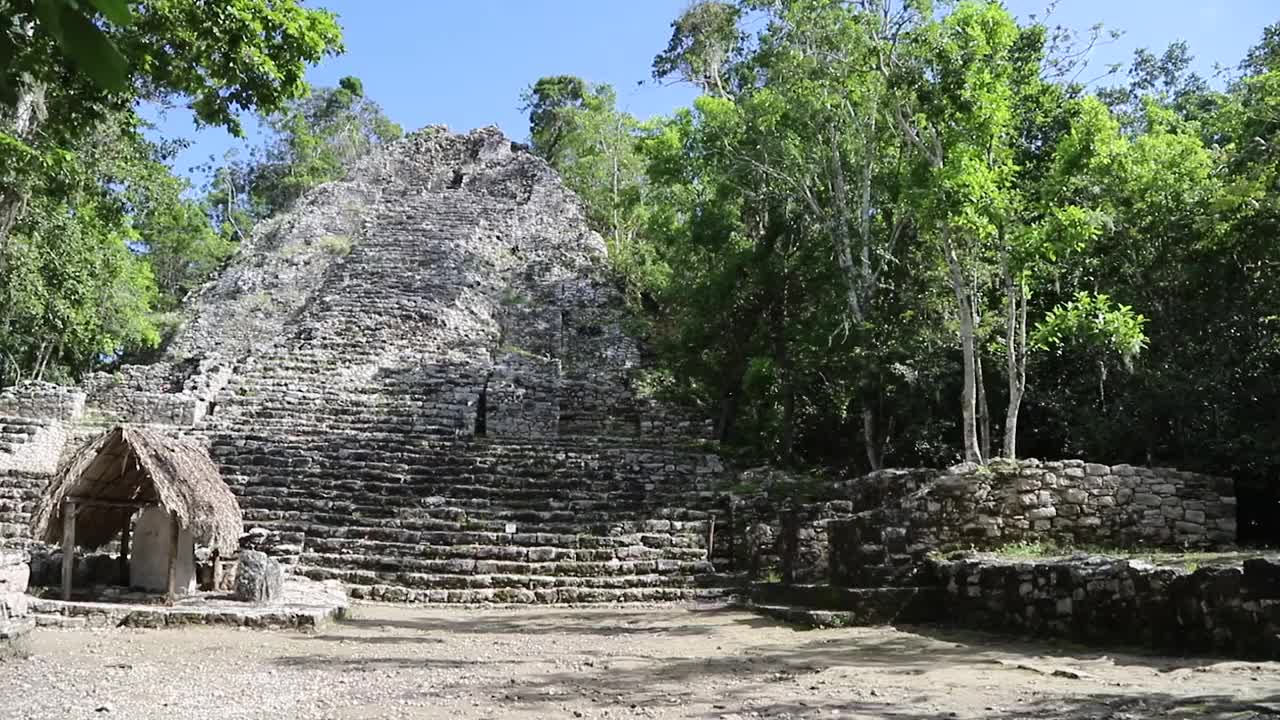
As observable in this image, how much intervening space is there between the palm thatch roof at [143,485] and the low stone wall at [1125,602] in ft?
21.2

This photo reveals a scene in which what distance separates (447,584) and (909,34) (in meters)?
8.08

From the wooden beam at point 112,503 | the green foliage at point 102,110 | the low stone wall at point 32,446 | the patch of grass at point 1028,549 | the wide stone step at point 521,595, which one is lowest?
the wide stone step at point 521,595

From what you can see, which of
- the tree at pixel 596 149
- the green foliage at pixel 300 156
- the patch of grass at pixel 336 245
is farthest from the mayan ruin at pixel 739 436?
the green foliage at pixel 300 156

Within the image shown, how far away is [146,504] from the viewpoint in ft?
29.2

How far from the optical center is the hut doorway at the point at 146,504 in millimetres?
8469

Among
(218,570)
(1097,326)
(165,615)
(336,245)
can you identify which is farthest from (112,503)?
(336,245)

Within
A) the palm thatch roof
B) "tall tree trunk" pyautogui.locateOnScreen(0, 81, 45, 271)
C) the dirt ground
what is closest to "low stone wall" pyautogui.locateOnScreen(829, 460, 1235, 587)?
the dirt ground

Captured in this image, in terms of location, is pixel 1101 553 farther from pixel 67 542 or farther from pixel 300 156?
pixel 300 156

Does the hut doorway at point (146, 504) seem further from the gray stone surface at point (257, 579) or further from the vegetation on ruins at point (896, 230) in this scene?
the vegetation on ruins at point (896, 230)

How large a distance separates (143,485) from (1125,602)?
27.4 ft

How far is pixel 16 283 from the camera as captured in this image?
1417cm

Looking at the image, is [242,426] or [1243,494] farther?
[242,426]

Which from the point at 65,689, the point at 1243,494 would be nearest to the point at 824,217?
the point at 1243,494

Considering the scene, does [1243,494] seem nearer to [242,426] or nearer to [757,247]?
[757,247]
